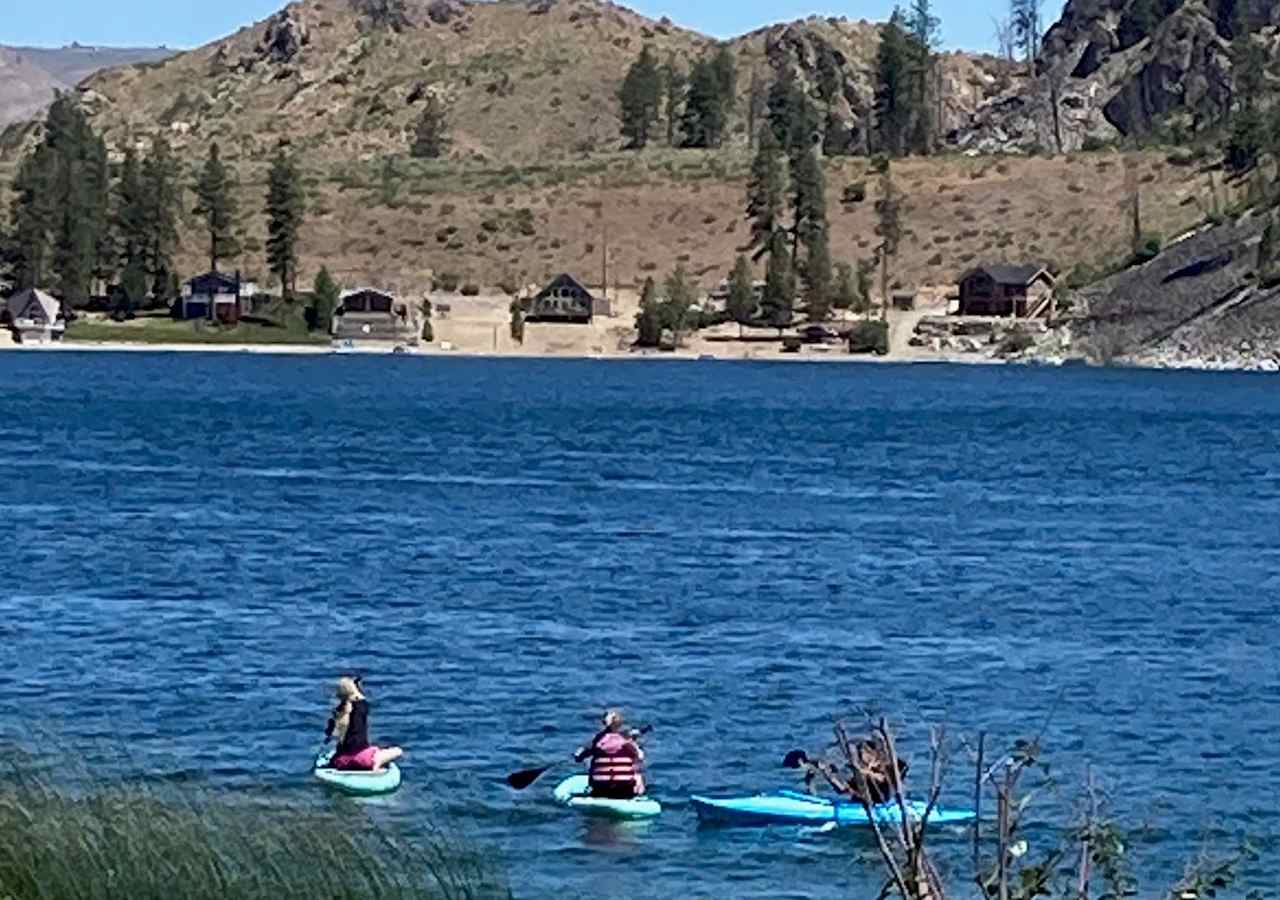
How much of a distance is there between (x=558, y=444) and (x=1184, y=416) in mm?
38537

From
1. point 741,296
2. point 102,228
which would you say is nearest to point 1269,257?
point 741,296

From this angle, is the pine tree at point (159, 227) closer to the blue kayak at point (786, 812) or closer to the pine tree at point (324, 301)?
the pine tree at point (324, 301)

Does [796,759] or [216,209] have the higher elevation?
[216,209]

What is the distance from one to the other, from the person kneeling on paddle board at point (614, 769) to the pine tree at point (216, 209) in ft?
512

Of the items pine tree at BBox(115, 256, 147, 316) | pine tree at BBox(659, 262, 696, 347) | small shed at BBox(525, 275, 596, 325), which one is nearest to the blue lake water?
pine tree at BBox(659, 262, 696, 347)

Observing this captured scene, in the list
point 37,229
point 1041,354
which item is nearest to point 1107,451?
point 1041,354

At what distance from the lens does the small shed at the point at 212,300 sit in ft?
603

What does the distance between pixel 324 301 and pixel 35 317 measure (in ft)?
59.7

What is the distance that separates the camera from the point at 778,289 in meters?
→ 180

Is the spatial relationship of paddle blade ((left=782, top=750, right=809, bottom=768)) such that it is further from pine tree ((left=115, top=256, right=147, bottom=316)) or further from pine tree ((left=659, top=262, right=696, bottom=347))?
pine tree ((left=115, top=256, right=147, bottom=316))

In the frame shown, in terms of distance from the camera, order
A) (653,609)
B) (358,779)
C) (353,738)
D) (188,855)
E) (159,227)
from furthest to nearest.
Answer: (159,227)
(653,609)
(353,738)
(358,779)
(188,855)

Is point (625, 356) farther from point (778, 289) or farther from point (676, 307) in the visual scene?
point (778, 289)

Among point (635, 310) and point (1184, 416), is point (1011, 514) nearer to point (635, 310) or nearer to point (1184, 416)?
point (1184, 416)

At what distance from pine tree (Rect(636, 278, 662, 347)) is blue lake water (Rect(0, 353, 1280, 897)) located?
76.0 meters
